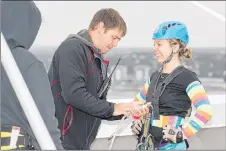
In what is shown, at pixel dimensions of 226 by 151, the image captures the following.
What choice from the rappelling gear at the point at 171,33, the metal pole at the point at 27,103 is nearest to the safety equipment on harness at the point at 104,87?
the rappelling gear at the point at 171,33

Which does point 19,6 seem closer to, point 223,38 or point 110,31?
point 110,31

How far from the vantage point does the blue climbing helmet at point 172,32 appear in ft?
6.04

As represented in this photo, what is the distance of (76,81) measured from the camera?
5.36 ft

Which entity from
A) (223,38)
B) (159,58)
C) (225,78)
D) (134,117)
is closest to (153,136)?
(134,117)

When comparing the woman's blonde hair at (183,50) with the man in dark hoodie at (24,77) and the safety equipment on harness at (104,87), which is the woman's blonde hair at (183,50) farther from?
the man in dark hoodie at (24,77)

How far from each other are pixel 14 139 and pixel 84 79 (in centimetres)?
44

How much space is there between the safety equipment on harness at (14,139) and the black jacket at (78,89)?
359mm

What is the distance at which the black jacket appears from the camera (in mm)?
1640

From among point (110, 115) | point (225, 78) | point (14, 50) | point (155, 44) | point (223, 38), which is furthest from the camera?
point (223, 38)

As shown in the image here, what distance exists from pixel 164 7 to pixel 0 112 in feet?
104

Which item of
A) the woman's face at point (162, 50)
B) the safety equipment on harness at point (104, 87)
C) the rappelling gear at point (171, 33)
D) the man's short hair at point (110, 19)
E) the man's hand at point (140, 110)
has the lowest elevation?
the man's hand at point (140, 110)

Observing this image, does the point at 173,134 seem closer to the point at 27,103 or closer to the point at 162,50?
the point at 162,50

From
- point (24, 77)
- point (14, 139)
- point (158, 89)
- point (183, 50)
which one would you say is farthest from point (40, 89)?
point (183, 50)

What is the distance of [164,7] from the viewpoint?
106ft
